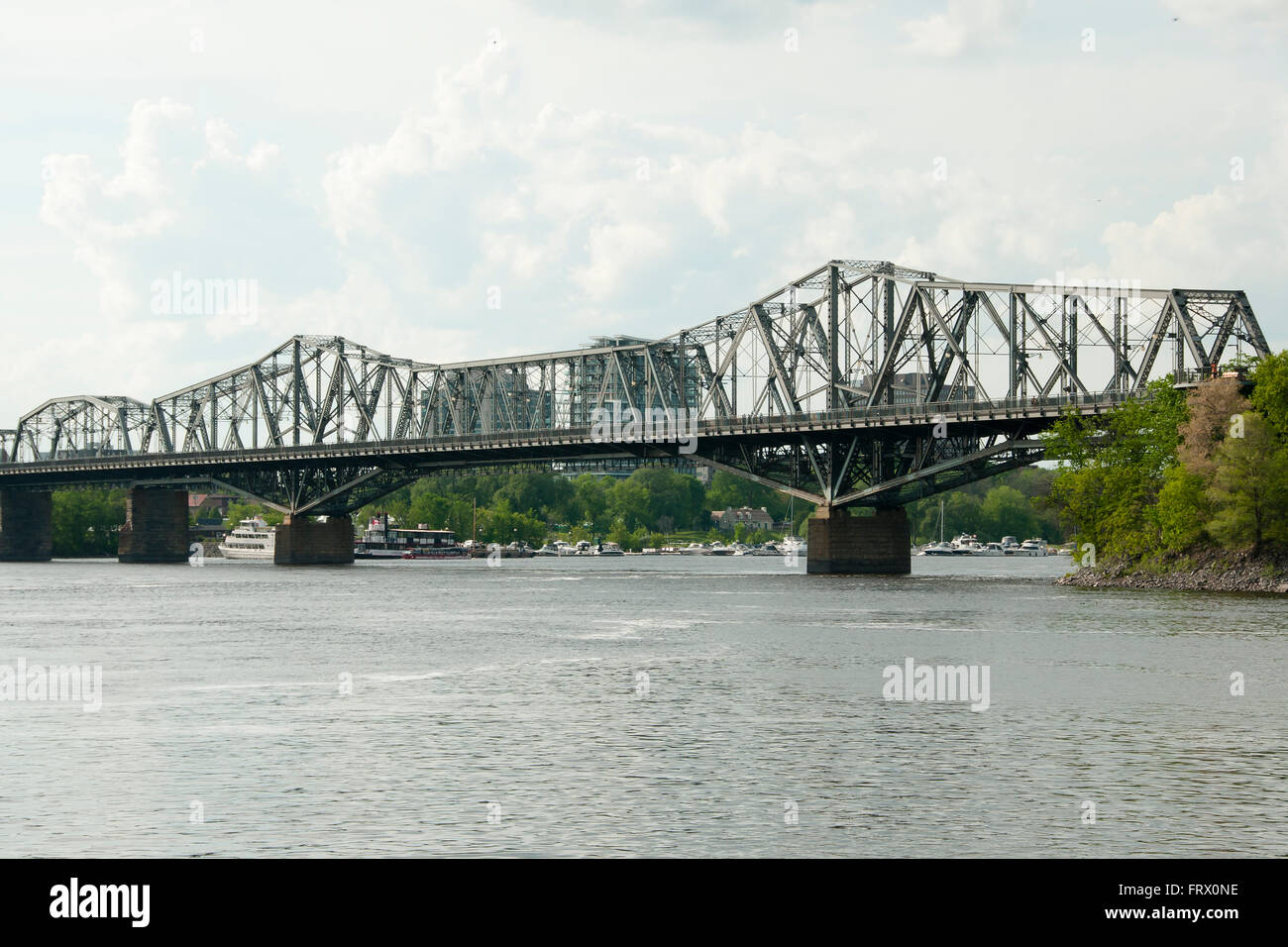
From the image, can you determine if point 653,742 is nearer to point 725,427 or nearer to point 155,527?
point 725,427

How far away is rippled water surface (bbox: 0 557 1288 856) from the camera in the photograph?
22.8m

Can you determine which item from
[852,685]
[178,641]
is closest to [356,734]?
[852,685]

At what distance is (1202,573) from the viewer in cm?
8819

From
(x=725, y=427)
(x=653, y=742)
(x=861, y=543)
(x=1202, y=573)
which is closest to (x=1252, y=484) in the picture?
(x=1202, y=573)

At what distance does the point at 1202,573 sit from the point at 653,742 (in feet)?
212

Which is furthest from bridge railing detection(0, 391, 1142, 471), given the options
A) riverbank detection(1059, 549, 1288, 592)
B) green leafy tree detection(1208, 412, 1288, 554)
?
green leafy tree detection(1208, 412, 1288, 554)

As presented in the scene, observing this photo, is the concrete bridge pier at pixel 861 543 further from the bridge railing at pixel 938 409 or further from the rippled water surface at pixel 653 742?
the rippled water surface at pixel 653 742

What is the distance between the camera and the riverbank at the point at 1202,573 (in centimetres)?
8388

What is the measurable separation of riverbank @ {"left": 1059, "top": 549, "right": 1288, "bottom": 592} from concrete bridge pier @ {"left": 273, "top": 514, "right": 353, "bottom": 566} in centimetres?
9688

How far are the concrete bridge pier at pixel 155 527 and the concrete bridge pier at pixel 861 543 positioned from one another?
95.7m

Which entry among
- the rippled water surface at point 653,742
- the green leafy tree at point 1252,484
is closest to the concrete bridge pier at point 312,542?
the rippled water surface at point 653,742

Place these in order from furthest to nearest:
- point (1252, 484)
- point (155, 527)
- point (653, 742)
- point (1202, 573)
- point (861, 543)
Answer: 1. point (155, 527)
2. point (861, 543)
3. point (1202, 573)
4. point (1252, 484)
5. point (653, 742)

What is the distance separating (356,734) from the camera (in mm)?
32938

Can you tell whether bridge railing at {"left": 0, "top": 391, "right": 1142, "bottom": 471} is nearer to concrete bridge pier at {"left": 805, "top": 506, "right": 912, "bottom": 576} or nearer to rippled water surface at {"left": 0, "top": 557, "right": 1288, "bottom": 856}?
concrete bridge pier at {"left": 805, "top": 506, "right": 912, "bottom": 576}
